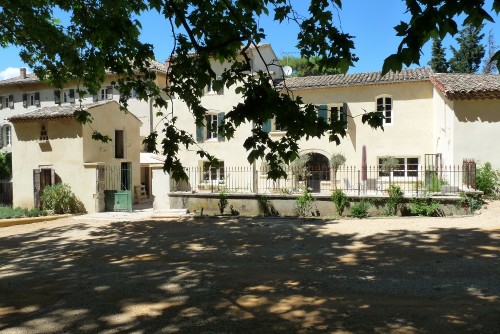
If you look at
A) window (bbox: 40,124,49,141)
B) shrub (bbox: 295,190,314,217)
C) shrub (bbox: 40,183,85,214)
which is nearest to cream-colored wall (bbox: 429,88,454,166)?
shrub (bbox: 295,190,314,217)

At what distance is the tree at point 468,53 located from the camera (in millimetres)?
39469

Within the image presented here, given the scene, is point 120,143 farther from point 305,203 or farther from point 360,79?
point 360,79

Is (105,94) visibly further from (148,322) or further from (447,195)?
(148,322)

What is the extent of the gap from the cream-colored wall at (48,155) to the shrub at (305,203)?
31.6 feet

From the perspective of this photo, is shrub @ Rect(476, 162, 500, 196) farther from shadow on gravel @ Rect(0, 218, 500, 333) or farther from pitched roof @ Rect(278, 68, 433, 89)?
pitched roof @ Rect(278, 68, 433, 89)

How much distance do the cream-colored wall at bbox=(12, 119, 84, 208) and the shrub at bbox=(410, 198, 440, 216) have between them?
546 inches

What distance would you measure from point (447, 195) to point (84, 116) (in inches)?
504

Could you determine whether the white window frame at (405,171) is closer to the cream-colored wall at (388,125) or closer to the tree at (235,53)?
the cream-colored wall at (388,125)

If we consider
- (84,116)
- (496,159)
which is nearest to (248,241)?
(84,116)

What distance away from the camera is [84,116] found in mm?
8109

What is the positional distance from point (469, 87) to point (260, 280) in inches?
590

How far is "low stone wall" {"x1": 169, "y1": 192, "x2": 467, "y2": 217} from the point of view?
1508 cm

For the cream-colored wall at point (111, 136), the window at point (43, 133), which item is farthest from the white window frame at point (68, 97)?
the window at point (43, 133)

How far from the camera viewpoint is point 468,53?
39.7 metres
